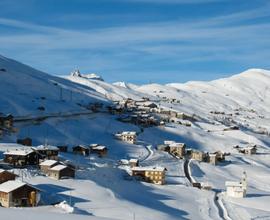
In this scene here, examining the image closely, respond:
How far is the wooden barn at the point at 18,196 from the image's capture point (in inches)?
1141

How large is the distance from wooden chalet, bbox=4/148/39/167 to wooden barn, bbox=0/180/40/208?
12.2m

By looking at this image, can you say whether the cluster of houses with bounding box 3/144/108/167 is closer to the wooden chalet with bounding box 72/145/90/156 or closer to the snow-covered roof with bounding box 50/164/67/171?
the snow-covered roof with bounding box 50/164/67/171

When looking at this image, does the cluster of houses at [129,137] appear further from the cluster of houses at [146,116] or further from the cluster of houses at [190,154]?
the cluster of houses at [146,116]

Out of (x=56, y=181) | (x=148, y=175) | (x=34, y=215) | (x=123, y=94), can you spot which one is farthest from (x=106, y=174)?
(x=123, y=94)

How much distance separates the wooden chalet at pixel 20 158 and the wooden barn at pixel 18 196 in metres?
12.2

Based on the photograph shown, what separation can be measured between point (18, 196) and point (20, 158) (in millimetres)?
13491

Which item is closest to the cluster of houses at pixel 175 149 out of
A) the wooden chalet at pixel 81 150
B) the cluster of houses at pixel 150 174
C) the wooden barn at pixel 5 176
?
the wooden chalet at pixel 81 150

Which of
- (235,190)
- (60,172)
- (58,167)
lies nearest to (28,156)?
(58,167)

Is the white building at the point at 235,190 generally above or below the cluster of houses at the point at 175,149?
below

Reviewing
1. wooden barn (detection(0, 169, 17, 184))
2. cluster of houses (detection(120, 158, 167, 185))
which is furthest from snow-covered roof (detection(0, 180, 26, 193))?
cluster of houses (detection(120, 158, 167, 185))

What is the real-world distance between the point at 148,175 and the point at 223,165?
20.8 meters

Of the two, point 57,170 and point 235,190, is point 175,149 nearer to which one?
point 235,190

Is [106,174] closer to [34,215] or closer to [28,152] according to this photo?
[28,152]

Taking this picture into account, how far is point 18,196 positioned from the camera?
29.3 meters
